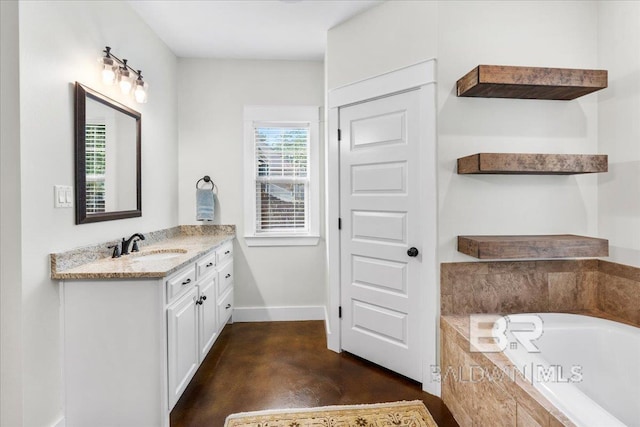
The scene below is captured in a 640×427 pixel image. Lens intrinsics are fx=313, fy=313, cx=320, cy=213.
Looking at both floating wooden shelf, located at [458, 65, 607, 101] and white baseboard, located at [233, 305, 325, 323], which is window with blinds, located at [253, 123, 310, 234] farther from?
floating wooden shelf, located at [458, 65, 607, 101]

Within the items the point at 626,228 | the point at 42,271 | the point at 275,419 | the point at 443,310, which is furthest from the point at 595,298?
the point at 42,271

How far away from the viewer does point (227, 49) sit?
3.12 m

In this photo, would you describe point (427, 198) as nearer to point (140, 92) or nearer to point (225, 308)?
point (225, 308)

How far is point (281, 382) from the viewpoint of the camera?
2.23m

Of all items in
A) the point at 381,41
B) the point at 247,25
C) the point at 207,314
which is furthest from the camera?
the point at 247,25

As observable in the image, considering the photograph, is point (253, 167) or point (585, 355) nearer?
point (585, 355)

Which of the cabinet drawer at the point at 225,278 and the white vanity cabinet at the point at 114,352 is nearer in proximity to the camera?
the white vanity cabinet at the point at 114,352

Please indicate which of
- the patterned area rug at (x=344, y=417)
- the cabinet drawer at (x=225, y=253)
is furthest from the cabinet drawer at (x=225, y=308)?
the patterned area rug at (x=344, y=417)

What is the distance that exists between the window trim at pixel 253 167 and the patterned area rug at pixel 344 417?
5.63ft

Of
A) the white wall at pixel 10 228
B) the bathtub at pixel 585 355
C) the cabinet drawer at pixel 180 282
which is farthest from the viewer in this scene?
the cabinet drawer at pixel 180 282

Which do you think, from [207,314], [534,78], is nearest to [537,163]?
[534,78]

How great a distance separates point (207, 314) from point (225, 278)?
0.57 meters

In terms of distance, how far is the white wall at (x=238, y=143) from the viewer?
3.30 m

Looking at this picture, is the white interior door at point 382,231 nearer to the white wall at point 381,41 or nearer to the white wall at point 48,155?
the white wall at point 381,41
